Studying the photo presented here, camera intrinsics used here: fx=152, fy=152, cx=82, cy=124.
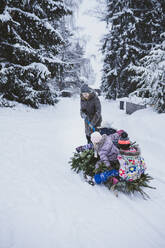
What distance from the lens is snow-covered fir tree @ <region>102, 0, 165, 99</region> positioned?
10913 millimetres

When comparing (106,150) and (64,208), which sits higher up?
(106,150)

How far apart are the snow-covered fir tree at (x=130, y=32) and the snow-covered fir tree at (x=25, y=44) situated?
516cm

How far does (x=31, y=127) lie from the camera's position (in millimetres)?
6156

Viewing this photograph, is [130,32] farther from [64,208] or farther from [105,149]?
[64,208]

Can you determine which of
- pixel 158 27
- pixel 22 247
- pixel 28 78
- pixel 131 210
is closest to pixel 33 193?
pixel 22 247

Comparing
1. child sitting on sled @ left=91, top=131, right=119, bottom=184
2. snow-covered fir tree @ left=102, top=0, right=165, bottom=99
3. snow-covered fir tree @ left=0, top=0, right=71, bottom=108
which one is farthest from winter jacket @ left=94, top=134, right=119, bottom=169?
snow-covered fir tree @ left=102, top=0, right=165, bottom=99

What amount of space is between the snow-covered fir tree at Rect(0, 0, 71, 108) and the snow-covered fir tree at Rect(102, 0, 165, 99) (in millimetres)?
5165

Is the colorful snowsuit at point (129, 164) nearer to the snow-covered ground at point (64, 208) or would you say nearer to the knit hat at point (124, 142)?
the knit hat at point (124, 142)

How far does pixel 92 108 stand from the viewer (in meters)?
4.25

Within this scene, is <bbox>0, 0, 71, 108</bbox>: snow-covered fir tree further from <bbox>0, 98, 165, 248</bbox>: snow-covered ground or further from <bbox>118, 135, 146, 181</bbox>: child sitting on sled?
<bbox>118, 135, 146, 181</bbox>: child sitting on sled

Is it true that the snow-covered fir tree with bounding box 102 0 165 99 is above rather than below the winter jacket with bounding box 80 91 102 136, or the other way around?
above

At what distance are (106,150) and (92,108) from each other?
1689mm

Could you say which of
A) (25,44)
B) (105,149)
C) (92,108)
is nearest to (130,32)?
(25,44)

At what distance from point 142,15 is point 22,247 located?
14531 millimetres
